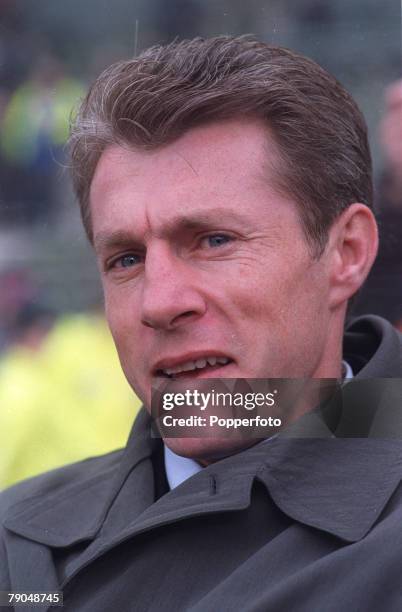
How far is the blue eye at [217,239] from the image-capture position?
4.40ft

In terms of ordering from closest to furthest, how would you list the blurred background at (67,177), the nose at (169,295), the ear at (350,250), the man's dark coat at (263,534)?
1. the man's dark coat at (263,534)
2. the nose at (169,295)
3. the ear at (350,250)
4. the blurred background at (67,177)

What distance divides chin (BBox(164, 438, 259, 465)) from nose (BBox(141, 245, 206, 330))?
173mm

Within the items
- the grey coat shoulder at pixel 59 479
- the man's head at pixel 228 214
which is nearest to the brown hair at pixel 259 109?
the man's head at pixel 228 214

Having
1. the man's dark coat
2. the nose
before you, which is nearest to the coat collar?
the man's dark coat

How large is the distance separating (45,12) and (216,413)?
2.57ft

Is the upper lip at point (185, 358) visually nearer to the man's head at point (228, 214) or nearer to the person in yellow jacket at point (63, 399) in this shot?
the man's head at point (228, 214)

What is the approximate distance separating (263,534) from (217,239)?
0.41m

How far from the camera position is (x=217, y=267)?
1329 mm

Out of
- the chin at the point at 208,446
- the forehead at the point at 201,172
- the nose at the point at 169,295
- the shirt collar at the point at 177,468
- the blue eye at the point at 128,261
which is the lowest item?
the shirt collar at the point at 177,468

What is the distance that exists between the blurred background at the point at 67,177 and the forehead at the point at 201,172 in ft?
0.91

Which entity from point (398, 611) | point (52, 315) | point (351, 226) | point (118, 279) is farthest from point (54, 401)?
point (398, 611)

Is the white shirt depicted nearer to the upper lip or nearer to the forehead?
the upper lip

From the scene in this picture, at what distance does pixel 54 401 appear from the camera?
174 centimetres

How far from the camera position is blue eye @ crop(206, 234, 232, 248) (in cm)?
134
